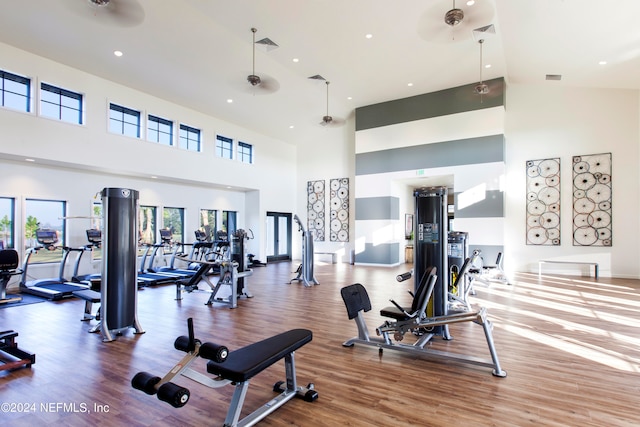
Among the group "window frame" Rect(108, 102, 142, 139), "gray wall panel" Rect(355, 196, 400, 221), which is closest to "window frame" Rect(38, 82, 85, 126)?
"window frame" Rect(108, 102, 142, 139)

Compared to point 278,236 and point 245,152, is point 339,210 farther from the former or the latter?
point 245,152

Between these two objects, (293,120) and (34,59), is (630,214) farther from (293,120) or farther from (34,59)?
(34,59)

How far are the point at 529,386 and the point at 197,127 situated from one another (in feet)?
33.5

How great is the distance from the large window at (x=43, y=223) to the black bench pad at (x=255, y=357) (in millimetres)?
7036

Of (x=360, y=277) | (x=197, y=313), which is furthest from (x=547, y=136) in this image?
(x=197, y=313)

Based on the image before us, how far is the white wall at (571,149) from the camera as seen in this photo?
834 centimetres

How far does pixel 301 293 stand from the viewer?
6773mm

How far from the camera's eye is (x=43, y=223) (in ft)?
25.4

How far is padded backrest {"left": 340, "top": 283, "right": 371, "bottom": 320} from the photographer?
135 inches

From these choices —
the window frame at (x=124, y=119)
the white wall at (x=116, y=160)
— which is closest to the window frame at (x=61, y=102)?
the white wall at (x=116, y=160)

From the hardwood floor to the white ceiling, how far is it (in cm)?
428

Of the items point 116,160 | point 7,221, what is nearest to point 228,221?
point 116,160

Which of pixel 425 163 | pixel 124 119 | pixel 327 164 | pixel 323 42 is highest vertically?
pixel 323 42

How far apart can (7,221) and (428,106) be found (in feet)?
36.8
